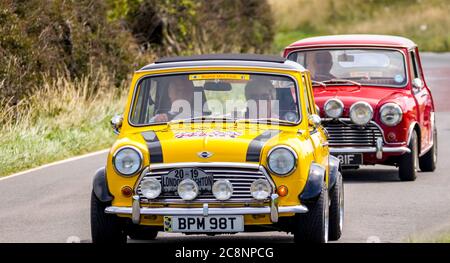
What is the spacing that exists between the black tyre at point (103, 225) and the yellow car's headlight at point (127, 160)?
0.30 m

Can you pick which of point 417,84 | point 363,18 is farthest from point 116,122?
point 363,18

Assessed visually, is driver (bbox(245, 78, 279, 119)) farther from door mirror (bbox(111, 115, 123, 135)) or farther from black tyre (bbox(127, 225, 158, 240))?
black tyre (bbox(127, 225, 158, 240))

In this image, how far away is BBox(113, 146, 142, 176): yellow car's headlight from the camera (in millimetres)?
10508

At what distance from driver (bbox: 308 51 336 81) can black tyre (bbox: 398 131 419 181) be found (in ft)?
5.14

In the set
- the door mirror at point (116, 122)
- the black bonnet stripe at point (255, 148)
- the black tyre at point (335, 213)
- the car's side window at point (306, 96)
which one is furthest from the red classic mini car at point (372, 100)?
the black bonnet stripe at point (255, 148)

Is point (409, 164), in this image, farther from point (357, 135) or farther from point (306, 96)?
point (306, 96)

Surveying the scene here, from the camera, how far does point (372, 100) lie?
1622cm

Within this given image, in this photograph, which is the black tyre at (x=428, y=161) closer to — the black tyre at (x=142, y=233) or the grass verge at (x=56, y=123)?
the grass verge at (x=56, y=123)

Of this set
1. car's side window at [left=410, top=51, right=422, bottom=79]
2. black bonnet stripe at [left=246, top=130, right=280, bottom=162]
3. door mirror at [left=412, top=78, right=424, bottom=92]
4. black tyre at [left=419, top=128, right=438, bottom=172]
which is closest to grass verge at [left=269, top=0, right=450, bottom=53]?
car's side window at [left=410, top=51, right=422, bottom=79]

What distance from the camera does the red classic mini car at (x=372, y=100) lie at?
16109 millimetres

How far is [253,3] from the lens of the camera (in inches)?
1673

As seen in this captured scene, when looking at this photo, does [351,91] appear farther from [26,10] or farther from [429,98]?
[26,10]

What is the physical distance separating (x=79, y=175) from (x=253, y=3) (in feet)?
84.9

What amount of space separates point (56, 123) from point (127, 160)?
11.4 meters
